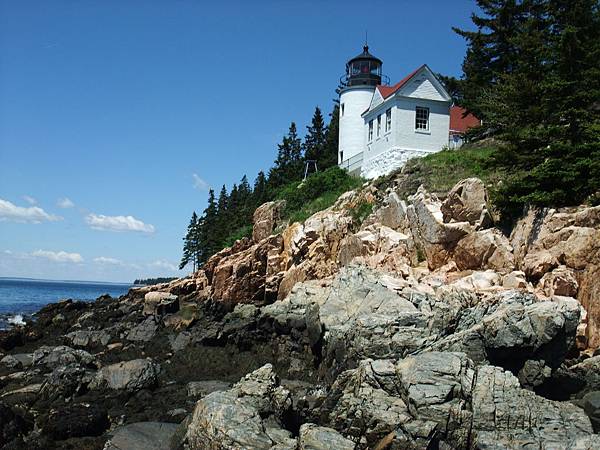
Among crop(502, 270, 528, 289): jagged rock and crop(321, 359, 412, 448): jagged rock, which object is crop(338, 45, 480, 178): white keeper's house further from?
crop(321, 359, 412, 448): jagged rock

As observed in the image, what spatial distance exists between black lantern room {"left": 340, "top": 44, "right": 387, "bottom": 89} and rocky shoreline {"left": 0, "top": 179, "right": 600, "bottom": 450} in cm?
1738

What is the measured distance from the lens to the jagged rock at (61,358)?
18.0 metres

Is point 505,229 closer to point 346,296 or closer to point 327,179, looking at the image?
point 346,296

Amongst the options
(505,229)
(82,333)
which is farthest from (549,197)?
(82,333)

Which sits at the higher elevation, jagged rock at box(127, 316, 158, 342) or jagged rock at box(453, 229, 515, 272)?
jagged rock at box(453, 229, 515, 272)

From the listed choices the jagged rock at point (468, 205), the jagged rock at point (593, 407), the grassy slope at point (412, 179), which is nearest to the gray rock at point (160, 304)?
the grassy slope at point (412, 179)

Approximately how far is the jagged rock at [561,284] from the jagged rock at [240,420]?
9.06 metres

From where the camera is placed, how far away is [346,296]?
17.8 meters

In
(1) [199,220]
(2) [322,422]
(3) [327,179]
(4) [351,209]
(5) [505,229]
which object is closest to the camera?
(2) [322,422]

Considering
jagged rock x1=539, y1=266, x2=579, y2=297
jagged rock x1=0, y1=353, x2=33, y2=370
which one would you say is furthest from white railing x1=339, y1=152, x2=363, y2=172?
jagged rock x1=0, y1=353, x2=33, y2=370

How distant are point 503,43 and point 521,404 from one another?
28879 millimetres

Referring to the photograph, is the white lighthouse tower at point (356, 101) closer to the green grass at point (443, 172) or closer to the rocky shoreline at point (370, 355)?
the green grass at point (443, 172)

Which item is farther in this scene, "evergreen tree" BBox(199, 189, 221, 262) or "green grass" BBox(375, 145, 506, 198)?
"evergreen tree" BBox(199, 189, 221, 262)

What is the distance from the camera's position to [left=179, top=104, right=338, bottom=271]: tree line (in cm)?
5494
